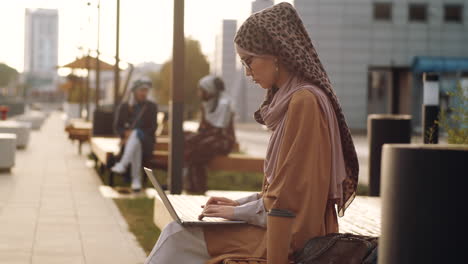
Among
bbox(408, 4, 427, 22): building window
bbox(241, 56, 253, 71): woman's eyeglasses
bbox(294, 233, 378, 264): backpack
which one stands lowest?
bbox(294, 233, 378, 264): backpack

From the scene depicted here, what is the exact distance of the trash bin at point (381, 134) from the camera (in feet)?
29.8

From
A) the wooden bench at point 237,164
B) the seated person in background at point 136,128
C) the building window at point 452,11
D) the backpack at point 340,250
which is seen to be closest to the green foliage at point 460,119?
the backpack at point 340,250

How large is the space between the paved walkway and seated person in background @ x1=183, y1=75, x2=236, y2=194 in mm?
1326

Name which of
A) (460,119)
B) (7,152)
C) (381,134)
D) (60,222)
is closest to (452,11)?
(7,152)

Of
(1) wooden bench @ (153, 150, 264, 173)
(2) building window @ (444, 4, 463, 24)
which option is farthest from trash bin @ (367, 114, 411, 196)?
(2) building window @ (444, 4, 463, 24)

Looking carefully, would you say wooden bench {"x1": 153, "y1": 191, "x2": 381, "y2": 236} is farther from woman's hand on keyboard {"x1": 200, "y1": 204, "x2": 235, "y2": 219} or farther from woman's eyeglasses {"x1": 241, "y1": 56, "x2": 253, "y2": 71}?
woman's eyeglasses {"x1": 241, "y1": 56, "x2": 253, "y2": 71}

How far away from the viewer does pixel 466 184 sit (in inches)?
87.7

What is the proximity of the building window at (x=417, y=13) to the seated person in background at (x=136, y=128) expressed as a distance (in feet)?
139

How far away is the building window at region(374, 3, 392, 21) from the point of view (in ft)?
173

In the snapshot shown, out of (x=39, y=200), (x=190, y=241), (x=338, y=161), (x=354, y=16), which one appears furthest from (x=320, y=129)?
(x=354, y=16)

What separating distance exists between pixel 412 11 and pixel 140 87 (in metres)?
42.8

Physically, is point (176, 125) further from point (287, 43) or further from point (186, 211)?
point (287, 43)

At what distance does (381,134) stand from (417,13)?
4546 centimetres

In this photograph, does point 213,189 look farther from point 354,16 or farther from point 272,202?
point 354,16
